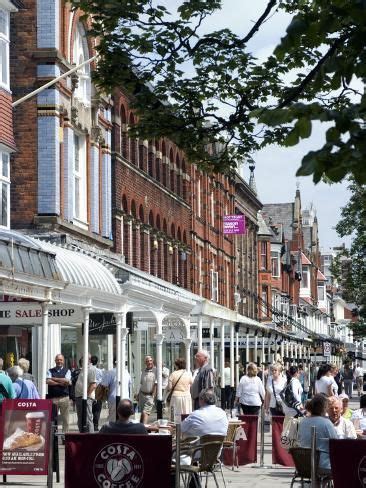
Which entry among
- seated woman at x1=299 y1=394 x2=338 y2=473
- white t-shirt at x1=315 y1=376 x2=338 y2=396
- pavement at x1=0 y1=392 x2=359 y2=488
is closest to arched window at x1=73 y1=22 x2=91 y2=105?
white t-shirt at x1=315 y1=376 x2=338 y2=396

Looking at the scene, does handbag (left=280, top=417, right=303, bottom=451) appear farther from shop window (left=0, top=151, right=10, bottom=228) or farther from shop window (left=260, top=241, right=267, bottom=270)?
shop window (left=260, top=241, right=267, bottom=270)

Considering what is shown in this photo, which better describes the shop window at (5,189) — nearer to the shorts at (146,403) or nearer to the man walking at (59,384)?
the shorts at (146,403)

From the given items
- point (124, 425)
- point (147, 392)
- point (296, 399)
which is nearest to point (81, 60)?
point (147, 392)

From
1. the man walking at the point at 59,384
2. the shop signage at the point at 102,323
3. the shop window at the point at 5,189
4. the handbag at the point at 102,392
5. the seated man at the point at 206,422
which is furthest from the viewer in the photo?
the shop window at the point at 5,189

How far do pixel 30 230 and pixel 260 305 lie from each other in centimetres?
5665

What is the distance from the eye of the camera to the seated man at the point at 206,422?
51.5ft

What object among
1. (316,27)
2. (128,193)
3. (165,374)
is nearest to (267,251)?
(128,193)

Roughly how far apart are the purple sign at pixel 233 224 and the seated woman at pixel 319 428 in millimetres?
43788

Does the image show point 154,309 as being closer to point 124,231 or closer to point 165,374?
point 165,374

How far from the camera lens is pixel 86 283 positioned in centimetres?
2442

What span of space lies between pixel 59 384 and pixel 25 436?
8.09 meters

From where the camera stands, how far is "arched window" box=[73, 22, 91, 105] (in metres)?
36.5

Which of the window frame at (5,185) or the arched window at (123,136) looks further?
the arched window at (123,136)

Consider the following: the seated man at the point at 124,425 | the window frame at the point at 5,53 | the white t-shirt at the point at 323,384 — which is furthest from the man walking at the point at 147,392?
the seated man at the point at 124,425
